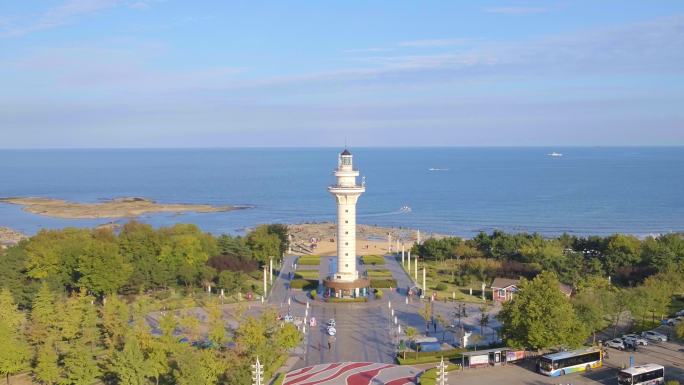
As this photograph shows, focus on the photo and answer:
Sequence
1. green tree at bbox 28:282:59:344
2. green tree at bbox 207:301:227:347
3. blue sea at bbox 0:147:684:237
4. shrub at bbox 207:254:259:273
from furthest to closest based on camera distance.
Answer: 1. blue sea at bbox 0:147:684:237
2. shrub at bbox 207:254:259:273
3. green tree at bbox 28:282:59:344
4. green tree at bbox 207:301:227:347

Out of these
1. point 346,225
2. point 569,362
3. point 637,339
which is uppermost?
point 346,225

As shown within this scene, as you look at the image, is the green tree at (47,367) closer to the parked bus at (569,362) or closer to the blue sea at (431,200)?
the parked bus at (569,362)

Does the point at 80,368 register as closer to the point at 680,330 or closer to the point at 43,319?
the point at 43,319

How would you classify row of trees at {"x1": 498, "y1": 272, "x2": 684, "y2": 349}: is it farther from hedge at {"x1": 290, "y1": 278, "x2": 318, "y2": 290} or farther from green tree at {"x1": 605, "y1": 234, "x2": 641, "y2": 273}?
hedge at {"x1": 290, "y1": 278, "x2": 318, "y2": 290}

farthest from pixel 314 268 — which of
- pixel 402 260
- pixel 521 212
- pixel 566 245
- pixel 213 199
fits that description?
pixel 213 199

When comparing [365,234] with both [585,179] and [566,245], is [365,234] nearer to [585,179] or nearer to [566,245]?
[566,245]

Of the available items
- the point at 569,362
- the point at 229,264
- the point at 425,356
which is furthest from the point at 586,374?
the point at 229,264

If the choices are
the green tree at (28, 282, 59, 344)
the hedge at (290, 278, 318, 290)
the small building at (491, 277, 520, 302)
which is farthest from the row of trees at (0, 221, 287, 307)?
the small building at (491, 277, 520, 302)
